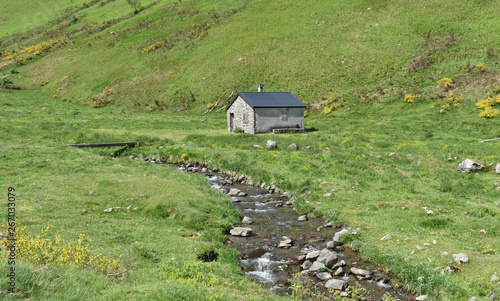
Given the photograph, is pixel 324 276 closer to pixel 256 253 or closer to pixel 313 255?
pixel 313 255

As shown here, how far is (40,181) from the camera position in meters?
21.5

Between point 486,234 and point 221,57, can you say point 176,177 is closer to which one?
point 486,234

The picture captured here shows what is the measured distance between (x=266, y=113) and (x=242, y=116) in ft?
11.7

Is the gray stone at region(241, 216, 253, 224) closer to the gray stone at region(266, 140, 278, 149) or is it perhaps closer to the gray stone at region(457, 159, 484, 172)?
the gray stone at region(266, 140, 278, 149)

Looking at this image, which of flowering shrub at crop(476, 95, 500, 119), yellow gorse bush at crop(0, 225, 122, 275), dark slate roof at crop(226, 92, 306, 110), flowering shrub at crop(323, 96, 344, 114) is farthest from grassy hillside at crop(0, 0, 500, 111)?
yellow gorse bush at crop(0, 225, 122, 275)

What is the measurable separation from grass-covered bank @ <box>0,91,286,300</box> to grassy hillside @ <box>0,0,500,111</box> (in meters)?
40.9

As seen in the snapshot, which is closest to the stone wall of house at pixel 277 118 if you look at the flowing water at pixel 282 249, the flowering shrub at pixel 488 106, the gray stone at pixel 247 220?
the flowing water at pixel 282 249

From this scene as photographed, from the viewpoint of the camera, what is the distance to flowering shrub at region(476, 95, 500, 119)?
132ft

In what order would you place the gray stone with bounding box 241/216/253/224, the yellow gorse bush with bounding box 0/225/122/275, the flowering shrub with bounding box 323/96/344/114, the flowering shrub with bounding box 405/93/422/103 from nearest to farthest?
the yellow gorse bush with bounding box 0/225/122/275
the gray stone with bounding box 241/216/253/224
the flowering shrub with bounding box 405/93/422/103
the flowering shrub with bounding box 323/96/344/114

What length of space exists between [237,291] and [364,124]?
4059 cm

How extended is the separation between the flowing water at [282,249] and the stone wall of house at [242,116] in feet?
73.3

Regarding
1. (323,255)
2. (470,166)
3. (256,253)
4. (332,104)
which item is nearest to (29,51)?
(332,104)

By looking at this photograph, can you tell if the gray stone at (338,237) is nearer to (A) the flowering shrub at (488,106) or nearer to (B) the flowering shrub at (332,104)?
(A) the flowering shrub at (488,106)

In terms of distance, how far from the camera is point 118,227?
49.8ft
